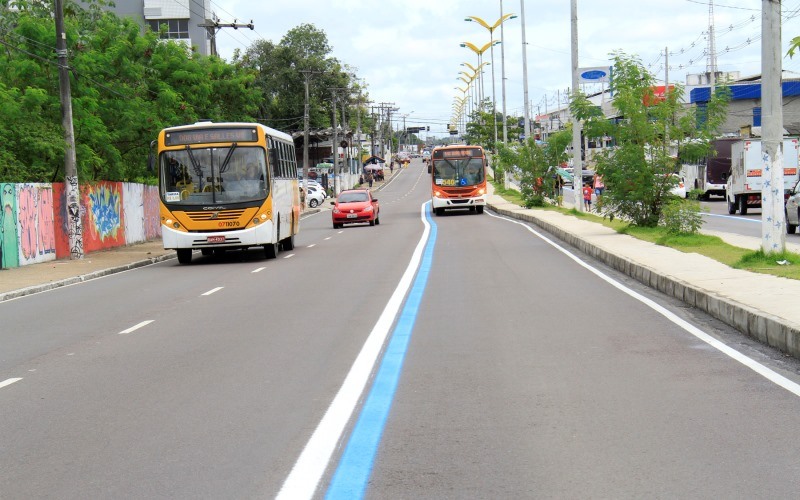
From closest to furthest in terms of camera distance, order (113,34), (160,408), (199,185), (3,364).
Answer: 1. (160,408)
2. (3,364)
3. (199,185)
4. (113,34)

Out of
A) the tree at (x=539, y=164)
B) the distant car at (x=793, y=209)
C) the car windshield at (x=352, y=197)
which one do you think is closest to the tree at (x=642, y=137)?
the distant car at (x=793, y=209)

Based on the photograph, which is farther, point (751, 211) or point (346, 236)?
point (751, 211)

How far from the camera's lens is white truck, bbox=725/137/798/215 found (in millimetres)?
39594

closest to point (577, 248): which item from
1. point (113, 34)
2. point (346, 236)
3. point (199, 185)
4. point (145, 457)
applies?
point (199, 185)

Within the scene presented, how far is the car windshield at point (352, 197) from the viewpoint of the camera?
43906 millimetres

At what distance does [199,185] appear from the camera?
25.1 m

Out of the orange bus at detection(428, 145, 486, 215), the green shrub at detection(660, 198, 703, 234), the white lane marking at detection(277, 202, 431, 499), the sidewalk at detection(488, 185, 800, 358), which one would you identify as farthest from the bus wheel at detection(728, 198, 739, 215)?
the white lane marking at detection(277, 202, 431, 499)

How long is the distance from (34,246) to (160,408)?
2097 cm

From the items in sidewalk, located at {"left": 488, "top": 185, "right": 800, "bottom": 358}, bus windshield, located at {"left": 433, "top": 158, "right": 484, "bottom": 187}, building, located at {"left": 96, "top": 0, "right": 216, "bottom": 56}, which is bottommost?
sidewalk, located at {"left": 488, "top": 185, "right": 800, "bottom": 358}

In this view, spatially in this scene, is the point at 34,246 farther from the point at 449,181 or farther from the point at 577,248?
the point at 449,181

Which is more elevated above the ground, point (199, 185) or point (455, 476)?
point (199, 185)

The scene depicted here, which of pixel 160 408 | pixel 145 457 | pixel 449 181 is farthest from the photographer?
pixel 449 181

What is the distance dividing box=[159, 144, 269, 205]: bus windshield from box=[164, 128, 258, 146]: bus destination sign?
8.3 inches

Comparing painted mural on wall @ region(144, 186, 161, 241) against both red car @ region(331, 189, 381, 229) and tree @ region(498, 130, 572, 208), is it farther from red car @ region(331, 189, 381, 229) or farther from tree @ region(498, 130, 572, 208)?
tree @ region(498, 130, 572, 208)
